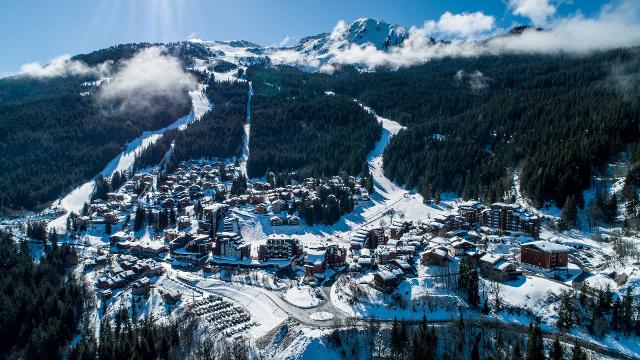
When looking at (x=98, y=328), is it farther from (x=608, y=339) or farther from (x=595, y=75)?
(x=595, y=75)

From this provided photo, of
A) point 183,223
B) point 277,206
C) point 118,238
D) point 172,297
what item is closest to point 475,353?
point 172,297

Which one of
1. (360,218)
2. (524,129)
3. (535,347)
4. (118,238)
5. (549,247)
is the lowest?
(535,347)

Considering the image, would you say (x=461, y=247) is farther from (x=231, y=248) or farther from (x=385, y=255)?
(x=231, y=248)

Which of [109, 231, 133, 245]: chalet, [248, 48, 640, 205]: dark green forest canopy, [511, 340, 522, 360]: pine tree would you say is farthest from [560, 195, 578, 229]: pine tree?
[109, 231, 133, 245]: chalet

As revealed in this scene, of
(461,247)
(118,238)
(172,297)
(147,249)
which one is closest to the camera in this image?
(172,297)

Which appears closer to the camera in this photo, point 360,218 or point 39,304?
point 39,304

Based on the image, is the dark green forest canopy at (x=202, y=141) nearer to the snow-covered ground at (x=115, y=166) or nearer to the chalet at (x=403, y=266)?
the snow-covered ground at (x=115, y=166)

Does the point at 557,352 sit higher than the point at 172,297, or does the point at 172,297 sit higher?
the point at 557,352

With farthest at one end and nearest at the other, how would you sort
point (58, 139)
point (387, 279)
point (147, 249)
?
point (58, 139) < point (147, 249) < point (387, 279)
